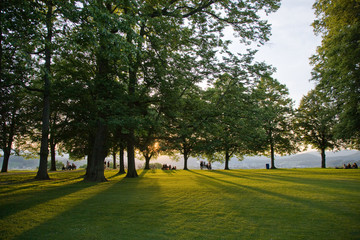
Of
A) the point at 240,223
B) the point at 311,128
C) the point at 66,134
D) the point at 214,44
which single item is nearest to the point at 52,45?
the point at 240,223

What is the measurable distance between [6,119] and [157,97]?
1003 inches

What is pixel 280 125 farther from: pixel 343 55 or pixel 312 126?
pixel 343 55

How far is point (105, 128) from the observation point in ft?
63.9

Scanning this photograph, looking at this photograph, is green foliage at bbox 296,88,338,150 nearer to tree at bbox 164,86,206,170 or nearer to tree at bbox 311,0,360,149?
tree at bbox 311,0,360,149

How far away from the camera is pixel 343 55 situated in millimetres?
19000

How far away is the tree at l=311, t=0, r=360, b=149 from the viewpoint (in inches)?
730

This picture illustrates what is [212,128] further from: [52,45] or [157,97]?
[52,45]

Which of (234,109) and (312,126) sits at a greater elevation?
(312,126)

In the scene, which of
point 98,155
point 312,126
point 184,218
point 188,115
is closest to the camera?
point 184,218

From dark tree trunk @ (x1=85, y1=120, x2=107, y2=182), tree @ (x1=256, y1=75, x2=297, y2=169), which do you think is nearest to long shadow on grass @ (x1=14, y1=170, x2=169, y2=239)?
dark tree trunk @ (x1=85, y1=120, x2=107, y2=182)

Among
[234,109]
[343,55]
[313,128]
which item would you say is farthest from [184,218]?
[313,128]

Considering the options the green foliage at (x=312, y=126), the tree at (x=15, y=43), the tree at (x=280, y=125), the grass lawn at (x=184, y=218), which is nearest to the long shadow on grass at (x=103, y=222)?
the grass lawn at (x=184, y=218)

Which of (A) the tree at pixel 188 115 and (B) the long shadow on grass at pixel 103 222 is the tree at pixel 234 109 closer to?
(A) the tree at pixel 188 115

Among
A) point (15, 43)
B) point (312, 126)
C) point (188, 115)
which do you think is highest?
point (312, 126)
